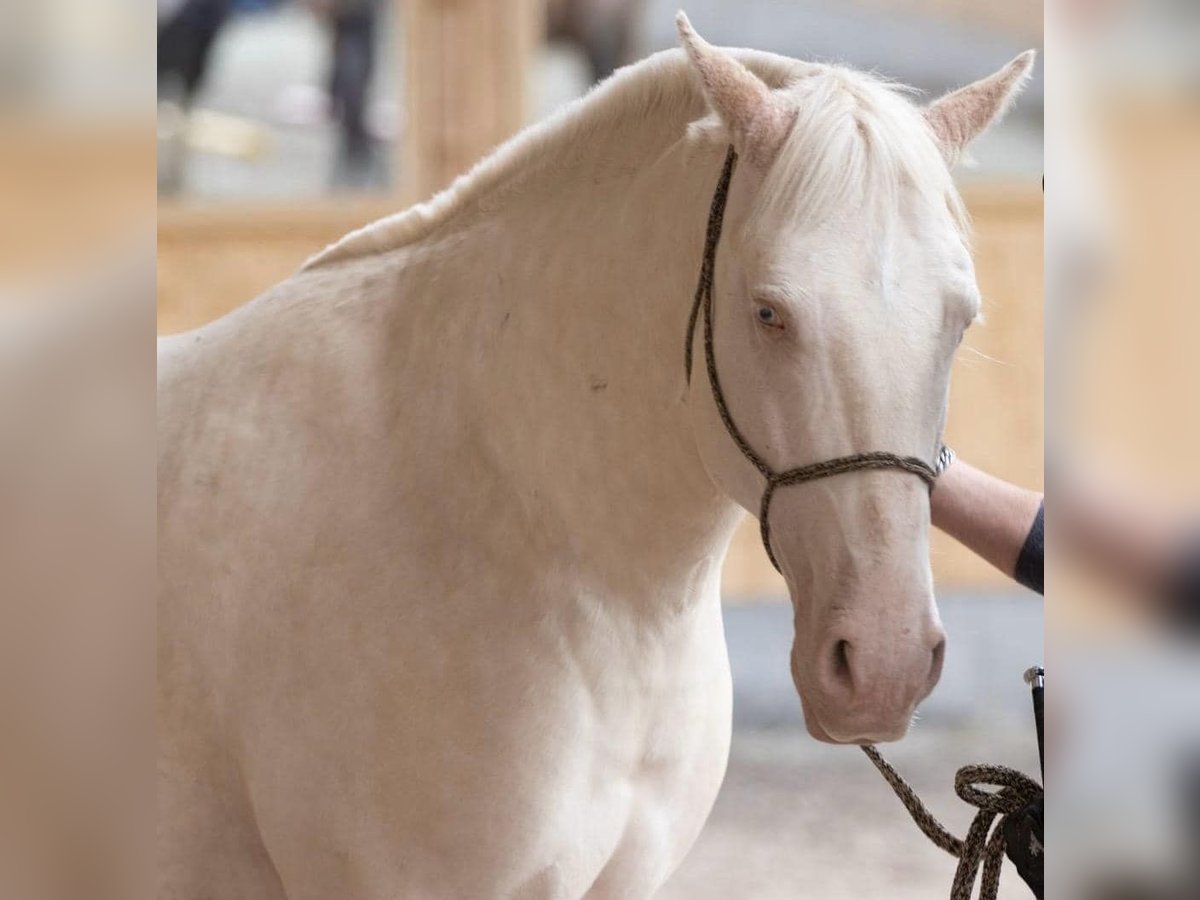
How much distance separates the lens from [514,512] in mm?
1100

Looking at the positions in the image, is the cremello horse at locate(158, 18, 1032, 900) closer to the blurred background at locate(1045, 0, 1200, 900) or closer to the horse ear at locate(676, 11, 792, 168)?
the horse ear at locate(676, 11, 792, 168)

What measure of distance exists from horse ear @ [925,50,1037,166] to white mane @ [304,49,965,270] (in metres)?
0.03

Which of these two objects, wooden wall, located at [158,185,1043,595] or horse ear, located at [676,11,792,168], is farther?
wooden wall, located at [158,185,1043,595]

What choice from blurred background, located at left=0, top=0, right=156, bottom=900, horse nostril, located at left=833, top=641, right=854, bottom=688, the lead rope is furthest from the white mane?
blurred background, located at left=0, top=0, right=156, bottom=900

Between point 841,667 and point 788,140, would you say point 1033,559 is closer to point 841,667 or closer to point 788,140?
point 841,667

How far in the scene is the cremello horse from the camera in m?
0.94

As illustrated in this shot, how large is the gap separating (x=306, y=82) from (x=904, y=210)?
10.4ft

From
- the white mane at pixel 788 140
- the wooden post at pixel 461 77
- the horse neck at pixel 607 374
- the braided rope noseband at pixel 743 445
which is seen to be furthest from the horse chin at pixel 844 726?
the wooden post at pixel 461 77

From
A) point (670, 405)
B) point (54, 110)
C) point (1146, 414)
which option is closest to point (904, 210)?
point (670, 405)

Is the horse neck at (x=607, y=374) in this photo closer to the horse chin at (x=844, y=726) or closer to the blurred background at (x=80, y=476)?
the horse chin at (x=844, y=726)

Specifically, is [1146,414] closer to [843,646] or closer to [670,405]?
[843,646]

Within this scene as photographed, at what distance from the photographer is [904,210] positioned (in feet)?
2.94

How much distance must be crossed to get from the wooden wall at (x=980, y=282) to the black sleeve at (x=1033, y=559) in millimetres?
2463

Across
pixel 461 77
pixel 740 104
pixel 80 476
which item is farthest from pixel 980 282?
pixel 80 476
